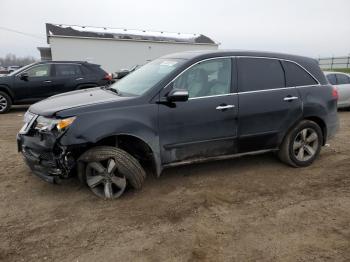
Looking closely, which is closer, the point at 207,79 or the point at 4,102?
the point at 207,79

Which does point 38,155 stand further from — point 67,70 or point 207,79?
point 67,70

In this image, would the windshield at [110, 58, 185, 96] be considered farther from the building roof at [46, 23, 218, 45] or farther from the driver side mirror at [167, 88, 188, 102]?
the building roof at [46, 23, 218, 45]

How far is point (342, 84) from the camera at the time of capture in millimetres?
10672

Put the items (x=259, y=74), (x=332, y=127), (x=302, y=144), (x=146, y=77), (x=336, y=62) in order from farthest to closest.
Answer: (x=336, y=62), (x=332, y=127), (x=302, y=144), (x=259, y=74), (x=146, y=77)

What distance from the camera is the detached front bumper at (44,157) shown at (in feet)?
12.4

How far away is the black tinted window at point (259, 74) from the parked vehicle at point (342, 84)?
6.54 metres

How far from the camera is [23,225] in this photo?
3.49 m

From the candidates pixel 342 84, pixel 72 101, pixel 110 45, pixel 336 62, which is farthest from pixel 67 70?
pixel 336 62

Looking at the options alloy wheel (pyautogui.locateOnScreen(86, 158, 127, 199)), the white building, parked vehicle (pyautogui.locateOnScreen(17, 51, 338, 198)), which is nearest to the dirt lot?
alloy wheel (pyautogui.locateOnScreen(86, 158, 127, 199))

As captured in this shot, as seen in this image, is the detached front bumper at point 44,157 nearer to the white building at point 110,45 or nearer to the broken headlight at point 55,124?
the broken headlight at point 55,124

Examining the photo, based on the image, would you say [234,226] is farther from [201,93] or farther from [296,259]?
[201,93]

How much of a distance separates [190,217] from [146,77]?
2055 millimetres

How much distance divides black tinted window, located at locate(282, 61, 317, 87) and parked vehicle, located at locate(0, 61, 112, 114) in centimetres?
805

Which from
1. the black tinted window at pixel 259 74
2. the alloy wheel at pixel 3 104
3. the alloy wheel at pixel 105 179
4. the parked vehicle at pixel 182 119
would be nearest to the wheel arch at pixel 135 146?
the parked vehicle at pixel 182 119
